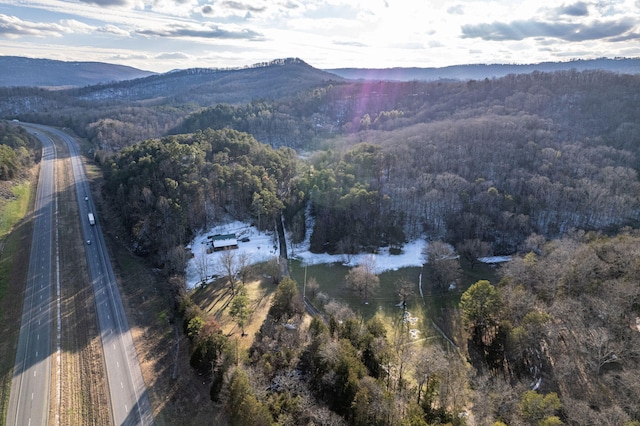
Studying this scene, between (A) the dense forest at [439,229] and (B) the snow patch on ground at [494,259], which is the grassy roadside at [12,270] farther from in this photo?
(B) the snow patch on ground at [494,259]

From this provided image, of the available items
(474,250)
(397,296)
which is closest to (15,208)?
Answer: (397,296)

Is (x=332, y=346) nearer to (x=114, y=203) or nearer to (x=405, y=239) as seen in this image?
(x=405, y=239)

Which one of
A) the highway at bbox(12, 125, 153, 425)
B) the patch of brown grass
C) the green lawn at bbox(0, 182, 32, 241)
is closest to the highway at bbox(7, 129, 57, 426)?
the patch of brown grass

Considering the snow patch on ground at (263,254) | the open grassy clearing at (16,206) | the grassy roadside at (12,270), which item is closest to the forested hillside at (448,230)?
the snow patch on ground at (263,254)

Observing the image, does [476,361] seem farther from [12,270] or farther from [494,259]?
[12,270]

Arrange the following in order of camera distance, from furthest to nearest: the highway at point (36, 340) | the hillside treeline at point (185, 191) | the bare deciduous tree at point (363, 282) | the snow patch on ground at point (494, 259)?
1. the snow patch on ground at point (494, 259)
2. the hillside treeline at point (185, 191)
3. the bare deciduous tree at point (363, 282)
4. the highway at point (36, 340)

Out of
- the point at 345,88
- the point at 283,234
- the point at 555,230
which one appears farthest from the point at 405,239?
the point at 345,88
